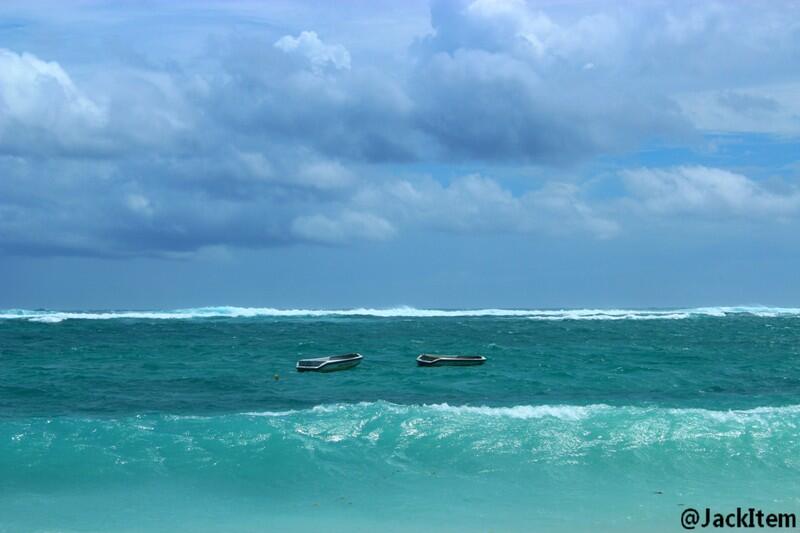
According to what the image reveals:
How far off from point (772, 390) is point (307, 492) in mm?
24761

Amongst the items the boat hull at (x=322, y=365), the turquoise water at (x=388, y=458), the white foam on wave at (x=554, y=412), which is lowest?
the turquoise water at (x=388, y=458)

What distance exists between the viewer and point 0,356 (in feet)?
167

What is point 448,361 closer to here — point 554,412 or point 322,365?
point 322,365

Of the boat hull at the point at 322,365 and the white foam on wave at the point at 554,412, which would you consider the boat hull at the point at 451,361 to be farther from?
the white foam on wave at the point at 554,412

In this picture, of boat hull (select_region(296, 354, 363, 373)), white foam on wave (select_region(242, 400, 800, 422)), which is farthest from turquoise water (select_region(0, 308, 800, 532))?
boat hull (select_region(296, 354, 363, 373))

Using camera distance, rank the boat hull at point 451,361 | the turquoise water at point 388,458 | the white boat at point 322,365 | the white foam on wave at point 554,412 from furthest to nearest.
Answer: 1. the boat hull at point 451,361
2. the white boat at point 322,365
3. the white foam on wave at point 554,412
4. the turquoise water at point 388,458

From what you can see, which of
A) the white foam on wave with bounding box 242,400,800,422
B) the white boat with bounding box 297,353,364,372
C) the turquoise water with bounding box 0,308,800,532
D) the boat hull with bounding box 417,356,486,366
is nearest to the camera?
the turquoise water with bounding box 0,308,800,532

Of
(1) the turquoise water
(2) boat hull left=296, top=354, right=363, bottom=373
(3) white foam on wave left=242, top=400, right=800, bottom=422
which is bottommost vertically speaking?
(1) the turquoise water

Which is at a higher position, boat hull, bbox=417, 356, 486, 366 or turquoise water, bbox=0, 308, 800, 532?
boat hull, bbox=417, 356, 486, 366

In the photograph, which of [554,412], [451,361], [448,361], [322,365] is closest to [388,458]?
[554,412]

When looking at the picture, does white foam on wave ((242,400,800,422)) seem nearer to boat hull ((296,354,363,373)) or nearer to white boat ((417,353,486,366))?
boat hull ((296,354,363,373))

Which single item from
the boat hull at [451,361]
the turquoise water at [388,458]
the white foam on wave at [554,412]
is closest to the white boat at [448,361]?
the boat hull at [451,361]

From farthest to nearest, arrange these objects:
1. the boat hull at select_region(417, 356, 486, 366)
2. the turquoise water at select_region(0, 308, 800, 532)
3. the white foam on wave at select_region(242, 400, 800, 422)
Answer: the boat hull at select_region(417, 356, 486, 366) < the white foam on wave at select_region(242, 400, 800, 422) < the turquoise water at select_region(0, 308, 800, 532)

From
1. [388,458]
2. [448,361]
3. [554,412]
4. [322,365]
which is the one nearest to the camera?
[388,458]
